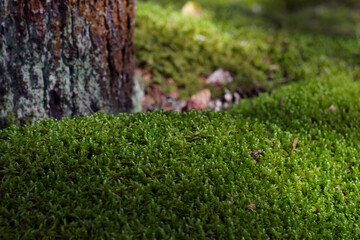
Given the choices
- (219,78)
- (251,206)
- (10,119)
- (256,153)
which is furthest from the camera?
(219,78)

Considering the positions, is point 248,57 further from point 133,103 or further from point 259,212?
point 259,212

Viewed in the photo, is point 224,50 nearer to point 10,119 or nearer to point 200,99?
point 200,99

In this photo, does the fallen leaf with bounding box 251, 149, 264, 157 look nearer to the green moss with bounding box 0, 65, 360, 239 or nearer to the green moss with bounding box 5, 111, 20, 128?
the green moss with bounding box 0, 65, 360, 239

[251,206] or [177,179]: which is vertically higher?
[177,179]

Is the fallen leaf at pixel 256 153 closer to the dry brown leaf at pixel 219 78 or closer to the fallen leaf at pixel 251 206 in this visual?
the fallen leaf at pixel 251 206

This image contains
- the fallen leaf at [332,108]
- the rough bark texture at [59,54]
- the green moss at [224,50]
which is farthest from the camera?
the green moss at [224,50]

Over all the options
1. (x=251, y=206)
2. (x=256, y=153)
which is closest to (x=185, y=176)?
(x=251, y=206)

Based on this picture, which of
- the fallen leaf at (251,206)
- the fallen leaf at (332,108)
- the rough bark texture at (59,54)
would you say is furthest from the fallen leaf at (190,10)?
the fallen leaf at (251,206)
